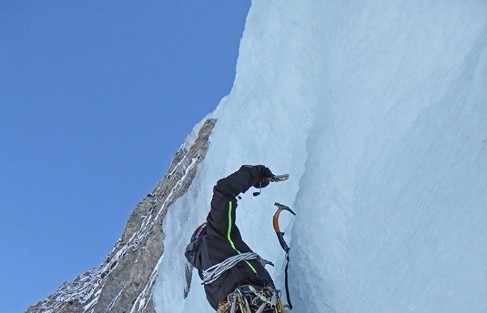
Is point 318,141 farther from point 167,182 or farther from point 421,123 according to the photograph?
point 167,182

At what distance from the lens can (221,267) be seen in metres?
3.91

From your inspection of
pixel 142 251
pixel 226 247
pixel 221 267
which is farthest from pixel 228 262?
pixel 142 251

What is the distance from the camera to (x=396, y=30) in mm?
4438

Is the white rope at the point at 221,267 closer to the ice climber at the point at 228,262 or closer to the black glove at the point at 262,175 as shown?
the ice climber at the point at 228,262

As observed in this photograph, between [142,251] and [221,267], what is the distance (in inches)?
808

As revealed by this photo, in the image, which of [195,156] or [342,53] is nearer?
[342,53]

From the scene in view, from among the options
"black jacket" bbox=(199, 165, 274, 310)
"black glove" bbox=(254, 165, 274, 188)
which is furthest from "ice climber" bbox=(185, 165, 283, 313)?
"black glove" bbox=(254, 165, 274, 188)

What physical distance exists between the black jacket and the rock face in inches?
541

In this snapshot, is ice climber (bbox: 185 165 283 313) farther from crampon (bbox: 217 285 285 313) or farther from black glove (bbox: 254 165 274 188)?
black glove (bbox: 254 165 274 188)

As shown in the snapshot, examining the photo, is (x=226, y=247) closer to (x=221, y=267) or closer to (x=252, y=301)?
(x=221, y=267)

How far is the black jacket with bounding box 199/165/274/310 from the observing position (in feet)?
12.8

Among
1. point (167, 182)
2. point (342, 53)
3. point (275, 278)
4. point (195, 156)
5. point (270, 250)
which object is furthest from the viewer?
point (167, 182)

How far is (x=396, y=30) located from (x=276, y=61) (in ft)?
8.56

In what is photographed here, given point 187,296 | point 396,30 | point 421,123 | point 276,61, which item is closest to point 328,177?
point 421,123
